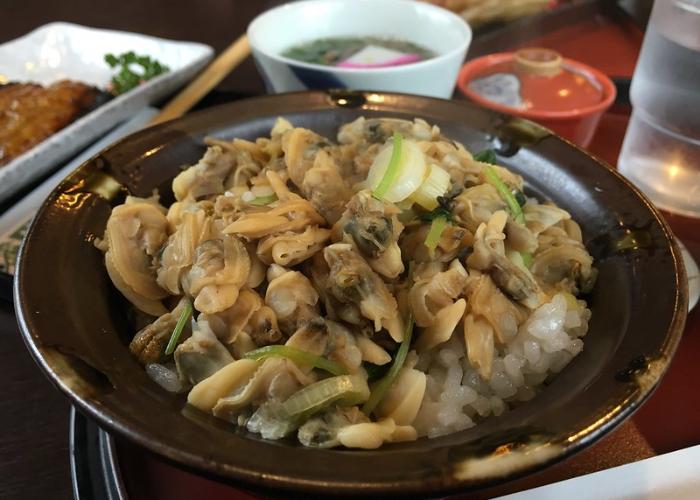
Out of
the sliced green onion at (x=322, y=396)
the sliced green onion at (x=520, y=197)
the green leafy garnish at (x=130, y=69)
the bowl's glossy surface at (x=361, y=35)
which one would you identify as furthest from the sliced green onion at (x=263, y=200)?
the green leafy garnish at (x=130, y=69)

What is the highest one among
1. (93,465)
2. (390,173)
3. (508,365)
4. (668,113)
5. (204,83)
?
(390,173)

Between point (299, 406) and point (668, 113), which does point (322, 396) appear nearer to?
point (299, 406)

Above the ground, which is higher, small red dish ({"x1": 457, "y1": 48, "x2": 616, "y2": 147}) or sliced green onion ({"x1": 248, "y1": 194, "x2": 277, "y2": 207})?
sliced green onion ({"x1": 248, "y1": 194, "x2": 277, "y2": 207})

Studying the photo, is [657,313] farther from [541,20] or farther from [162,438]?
[541,20]

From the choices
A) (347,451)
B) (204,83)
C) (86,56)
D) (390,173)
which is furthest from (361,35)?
(347,451)

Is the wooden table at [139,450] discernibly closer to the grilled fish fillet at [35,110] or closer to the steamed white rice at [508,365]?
the steamed white rice at [508,365]

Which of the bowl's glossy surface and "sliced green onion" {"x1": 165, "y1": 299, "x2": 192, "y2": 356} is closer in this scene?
"sliced green onion" {"x1": 165, "y1": 299, "x2": 192, "y2": 356}

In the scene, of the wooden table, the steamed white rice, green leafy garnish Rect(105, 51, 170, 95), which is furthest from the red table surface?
green leafy garnish Rect(105, 51, 170, 95)

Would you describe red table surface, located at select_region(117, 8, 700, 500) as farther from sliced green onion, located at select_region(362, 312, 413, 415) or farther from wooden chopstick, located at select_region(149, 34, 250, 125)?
wooden chopstick, located at select_region(149, 34, 250, 125)
